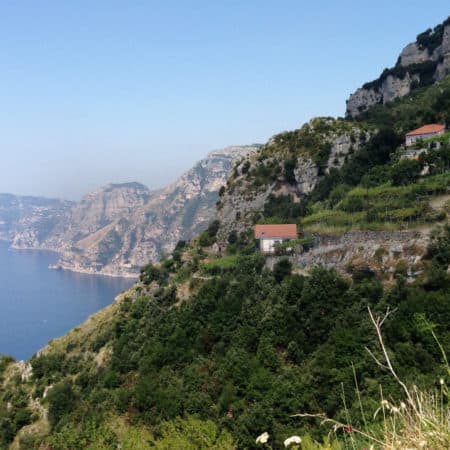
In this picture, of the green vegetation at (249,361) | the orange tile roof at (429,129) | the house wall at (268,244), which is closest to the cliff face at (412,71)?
the orange tile roof at (429,129)

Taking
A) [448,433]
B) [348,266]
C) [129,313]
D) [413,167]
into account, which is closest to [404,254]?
[348,266]

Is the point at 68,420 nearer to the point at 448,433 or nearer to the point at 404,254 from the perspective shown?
the point at 404,254

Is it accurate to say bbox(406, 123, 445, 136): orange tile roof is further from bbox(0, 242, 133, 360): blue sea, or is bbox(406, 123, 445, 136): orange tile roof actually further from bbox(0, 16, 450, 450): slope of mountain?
bbox(0, 242, 133, 360): blue sea

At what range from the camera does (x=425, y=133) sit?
137 ft

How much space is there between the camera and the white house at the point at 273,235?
39.2 meters

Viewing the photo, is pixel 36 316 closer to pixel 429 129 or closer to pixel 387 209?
pixel 429 129

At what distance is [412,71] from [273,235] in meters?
49.8

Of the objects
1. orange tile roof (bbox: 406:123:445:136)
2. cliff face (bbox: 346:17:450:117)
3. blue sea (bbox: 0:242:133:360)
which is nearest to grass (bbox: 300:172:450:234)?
orange tile roof (bbox: 406:123:445:136)

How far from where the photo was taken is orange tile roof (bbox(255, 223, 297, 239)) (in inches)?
1545

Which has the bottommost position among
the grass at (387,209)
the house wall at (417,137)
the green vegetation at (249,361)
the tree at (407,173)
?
the green vegetation at (249,361)

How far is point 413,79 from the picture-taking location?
71.5 m

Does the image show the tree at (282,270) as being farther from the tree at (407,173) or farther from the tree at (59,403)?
the tree at (59,403)

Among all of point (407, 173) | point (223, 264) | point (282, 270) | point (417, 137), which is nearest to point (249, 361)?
point (282, 270)

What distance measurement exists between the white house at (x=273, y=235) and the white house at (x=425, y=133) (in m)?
15.3
